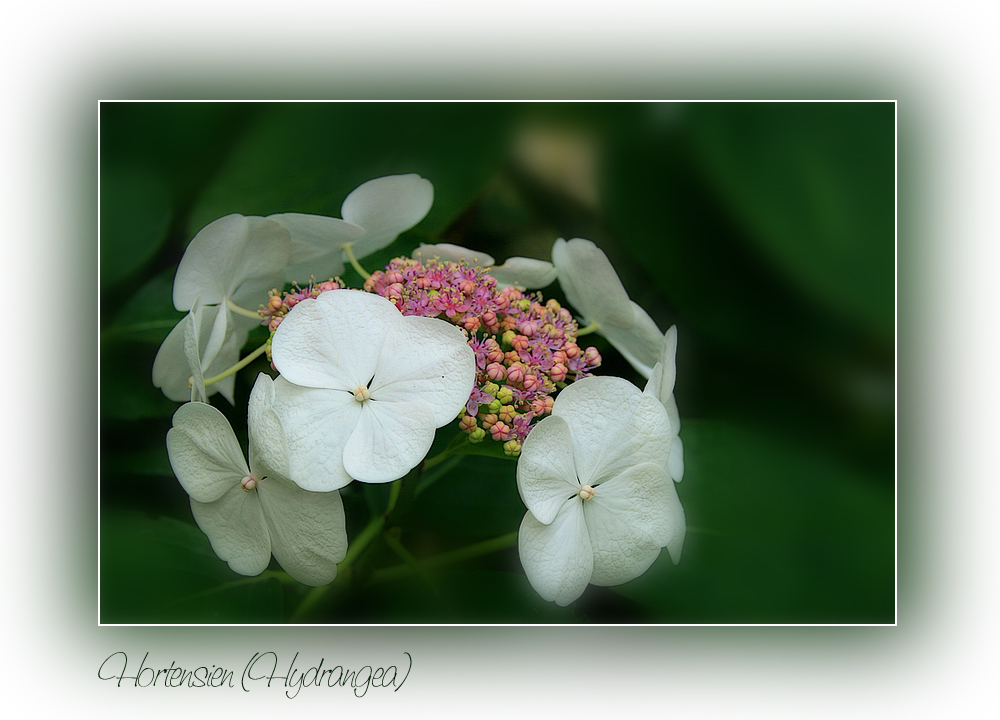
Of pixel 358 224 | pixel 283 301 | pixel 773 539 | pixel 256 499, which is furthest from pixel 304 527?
pixel 773 539

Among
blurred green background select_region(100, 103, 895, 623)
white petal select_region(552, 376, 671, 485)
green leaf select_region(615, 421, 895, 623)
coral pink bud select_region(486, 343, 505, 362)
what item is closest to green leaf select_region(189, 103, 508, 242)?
blurred green background select_region(100, 103, 895, 623)

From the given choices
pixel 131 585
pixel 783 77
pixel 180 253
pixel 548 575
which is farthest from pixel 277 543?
pixel 783 77

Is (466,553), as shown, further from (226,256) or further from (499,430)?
(226,256)

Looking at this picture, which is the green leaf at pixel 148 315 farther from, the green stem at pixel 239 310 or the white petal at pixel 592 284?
the white petal at pixel 592 284

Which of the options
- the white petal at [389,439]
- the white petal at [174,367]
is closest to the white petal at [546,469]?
the white petal at [389,439]

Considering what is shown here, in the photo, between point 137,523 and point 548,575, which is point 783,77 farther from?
point 137,523

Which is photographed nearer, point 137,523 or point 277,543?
point 277,543
